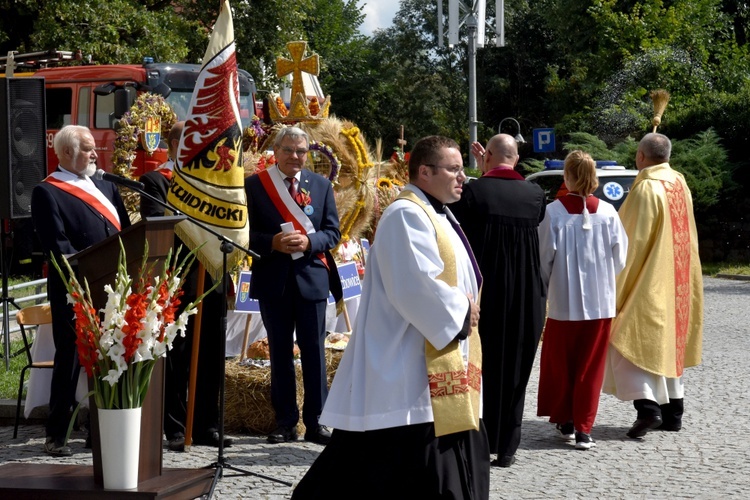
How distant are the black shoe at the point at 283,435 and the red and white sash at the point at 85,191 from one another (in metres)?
1.59

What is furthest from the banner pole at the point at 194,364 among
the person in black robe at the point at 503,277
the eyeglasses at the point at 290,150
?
the person in black robe at the point at 503,277

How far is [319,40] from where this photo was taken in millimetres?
49500

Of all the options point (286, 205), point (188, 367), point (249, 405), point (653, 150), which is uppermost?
point (653, 150)

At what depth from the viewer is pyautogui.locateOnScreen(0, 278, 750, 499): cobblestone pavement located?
20.7 ft

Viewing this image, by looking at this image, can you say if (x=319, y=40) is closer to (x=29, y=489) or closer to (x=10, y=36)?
(x=10, y=36)

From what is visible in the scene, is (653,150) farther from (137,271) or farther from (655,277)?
(137,271)

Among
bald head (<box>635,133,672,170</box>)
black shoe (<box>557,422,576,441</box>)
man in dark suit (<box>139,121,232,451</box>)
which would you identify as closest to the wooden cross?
man in dark suit (<box>139,121,232,451</box>)

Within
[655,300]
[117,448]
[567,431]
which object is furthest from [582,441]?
[117,448]

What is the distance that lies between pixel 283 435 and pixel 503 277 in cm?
167

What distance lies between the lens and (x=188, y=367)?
7504 mm

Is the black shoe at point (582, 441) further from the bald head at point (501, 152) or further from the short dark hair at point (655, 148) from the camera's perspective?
the short dark hair at point (655, 148)

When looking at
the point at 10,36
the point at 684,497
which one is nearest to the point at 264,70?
the point at 10,36

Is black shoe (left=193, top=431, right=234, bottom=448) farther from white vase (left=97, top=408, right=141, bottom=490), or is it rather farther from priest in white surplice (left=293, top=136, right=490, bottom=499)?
priest in white surplice (left=293, top=136, right=490, bottom=499)

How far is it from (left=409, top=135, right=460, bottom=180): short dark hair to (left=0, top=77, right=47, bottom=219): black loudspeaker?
19.3 feet
